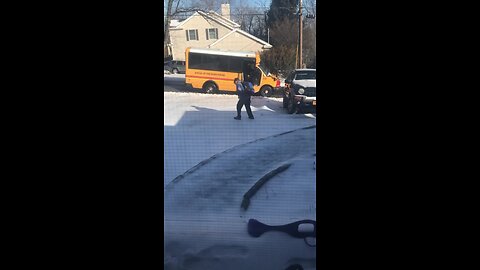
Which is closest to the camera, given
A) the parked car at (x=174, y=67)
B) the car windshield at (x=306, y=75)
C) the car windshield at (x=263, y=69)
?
the car windshield at (x=306, y=75)

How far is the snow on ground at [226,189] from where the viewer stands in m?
1.60

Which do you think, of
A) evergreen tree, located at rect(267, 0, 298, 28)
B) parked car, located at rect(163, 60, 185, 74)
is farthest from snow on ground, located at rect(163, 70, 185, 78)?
evergreen tree, located at rect(267, 0, 298, 28)

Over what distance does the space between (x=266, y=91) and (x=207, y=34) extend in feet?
1.11

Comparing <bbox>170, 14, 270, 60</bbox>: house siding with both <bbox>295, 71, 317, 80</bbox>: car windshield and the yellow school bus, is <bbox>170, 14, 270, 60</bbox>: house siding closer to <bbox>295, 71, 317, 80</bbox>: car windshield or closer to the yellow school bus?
the yellow school bus

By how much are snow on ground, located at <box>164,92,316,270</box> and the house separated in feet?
0.68

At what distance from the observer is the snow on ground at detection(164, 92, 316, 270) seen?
1602 mm

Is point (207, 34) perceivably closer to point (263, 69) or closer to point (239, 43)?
point (239, 43)

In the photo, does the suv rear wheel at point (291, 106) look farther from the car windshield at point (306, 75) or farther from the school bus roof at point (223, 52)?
the school bus roof at point (223, 52)

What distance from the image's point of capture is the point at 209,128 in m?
1.66

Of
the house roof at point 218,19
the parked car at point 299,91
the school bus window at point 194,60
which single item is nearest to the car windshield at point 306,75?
the parked car at point 299,91
